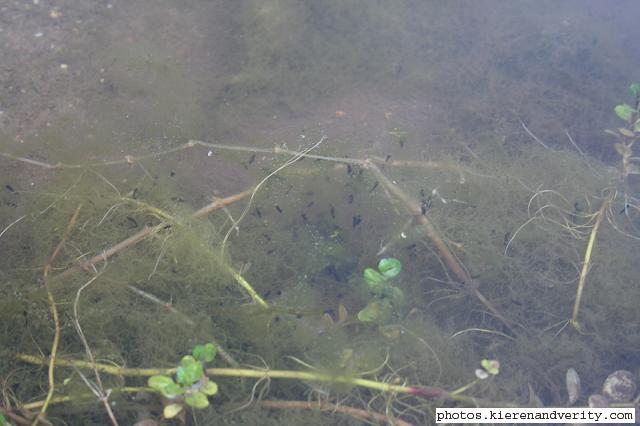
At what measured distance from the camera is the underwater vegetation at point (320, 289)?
2160 mm

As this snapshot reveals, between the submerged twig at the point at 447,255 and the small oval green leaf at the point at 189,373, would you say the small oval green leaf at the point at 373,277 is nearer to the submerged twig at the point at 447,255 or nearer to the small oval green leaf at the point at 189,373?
the submerged twig at the point at 447,255

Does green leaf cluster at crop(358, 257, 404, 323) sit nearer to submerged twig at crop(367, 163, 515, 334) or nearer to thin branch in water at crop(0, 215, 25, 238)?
submerged twig at crop(367, 163, 515, 334)

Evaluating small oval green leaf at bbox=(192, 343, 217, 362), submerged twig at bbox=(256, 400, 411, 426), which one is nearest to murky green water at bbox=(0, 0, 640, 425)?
submerged twig at bbox=(256, 400, 411, 426)

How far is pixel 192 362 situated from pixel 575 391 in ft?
6.16

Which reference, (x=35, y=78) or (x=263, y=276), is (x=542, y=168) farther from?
(x=35, y=78)

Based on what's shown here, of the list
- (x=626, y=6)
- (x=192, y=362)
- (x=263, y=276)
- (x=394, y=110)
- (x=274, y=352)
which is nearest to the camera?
(x=192, y=362)

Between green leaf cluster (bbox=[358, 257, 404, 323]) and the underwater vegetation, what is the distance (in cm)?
1

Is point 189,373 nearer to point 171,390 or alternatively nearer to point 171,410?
point 171,390

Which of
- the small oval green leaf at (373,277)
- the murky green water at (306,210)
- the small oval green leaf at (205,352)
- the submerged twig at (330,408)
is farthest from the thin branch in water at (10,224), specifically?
the small oval green leaf at (373,277)

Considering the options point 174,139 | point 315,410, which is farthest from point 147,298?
point 174,139

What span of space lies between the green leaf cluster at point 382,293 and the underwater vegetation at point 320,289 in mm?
11

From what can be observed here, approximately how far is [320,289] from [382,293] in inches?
15.7

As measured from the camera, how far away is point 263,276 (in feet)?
9.11

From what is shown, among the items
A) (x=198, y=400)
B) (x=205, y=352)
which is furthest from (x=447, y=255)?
(x=198, y=400)
